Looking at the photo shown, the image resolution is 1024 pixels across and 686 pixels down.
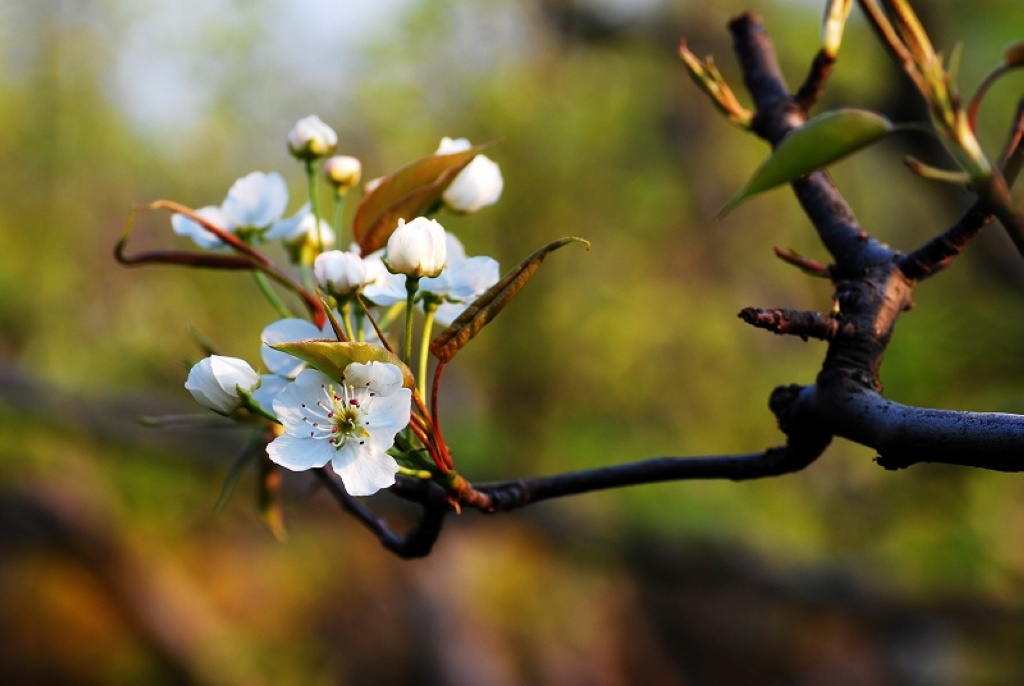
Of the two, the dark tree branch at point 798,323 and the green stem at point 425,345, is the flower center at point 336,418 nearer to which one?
the green stem at point 425,345

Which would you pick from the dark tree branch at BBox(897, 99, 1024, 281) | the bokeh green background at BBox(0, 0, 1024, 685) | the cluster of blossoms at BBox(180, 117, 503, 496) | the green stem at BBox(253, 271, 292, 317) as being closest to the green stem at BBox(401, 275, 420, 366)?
the cluster of blossoms at BBox(180, 117, 503, 496)

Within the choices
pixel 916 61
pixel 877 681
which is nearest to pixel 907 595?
pixel 877 681

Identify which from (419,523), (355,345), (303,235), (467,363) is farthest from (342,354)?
(467,363)

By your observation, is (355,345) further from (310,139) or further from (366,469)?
(310,139)

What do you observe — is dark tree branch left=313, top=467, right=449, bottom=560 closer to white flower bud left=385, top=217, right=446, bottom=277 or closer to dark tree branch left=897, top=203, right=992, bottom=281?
white flower bud left=385, top=217, right=446, bottom=277

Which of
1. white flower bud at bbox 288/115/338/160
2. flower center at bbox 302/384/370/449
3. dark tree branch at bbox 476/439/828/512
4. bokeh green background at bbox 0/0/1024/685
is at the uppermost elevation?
white flower bud at bbox 288/115/338/160

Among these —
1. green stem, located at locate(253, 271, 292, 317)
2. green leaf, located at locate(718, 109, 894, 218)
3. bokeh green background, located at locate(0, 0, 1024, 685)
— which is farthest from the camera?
bokeh green background, located at locate(0, 0, 1024, 685)
